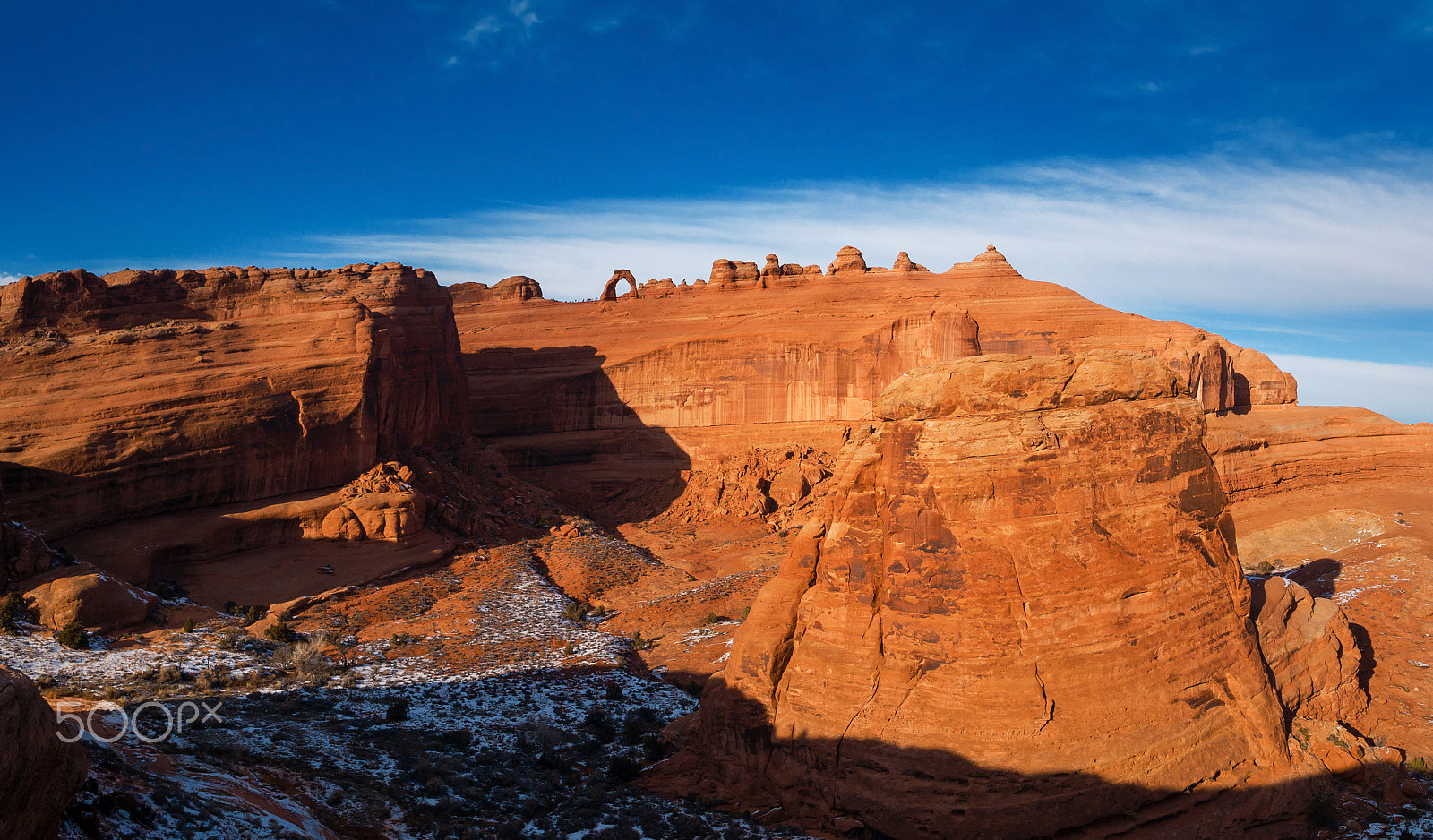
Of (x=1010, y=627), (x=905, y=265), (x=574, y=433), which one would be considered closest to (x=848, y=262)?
(x=905, y=265)

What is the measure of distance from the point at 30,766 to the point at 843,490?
1166 centimetres

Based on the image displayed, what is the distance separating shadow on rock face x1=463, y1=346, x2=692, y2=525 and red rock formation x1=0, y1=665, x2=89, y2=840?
36.4 m

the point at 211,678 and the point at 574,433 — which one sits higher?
the point at 574,433

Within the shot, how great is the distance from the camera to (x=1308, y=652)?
1709 cm

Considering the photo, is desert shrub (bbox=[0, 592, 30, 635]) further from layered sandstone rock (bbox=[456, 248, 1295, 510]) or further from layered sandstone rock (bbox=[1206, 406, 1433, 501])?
layered sandstone rock (bbox=[1206, 406, 1433, 501])

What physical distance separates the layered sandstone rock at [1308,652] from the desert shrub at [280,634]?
81.6ft

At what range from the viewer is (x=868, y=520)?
14648 mm

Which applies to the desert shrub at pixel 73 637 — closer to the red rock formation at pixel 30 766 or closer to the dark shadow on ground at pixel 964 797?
the red rock formation at pixel 30 766

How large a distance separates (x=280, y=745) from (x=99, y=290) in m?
26.2

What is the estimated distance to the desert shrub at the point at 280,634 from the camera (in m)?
24.7

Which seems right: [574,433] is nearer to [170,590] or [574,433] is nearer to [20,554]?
[170,590]

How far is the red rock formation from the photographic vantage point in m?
8.21

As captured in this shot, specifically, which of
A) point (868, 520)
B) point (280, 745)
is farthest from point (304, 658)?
point (868, 520)

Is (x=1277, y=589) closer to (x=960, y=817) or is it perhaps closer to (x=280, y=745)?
(x=960, y=817)
